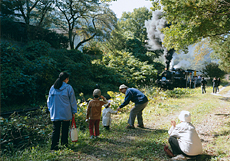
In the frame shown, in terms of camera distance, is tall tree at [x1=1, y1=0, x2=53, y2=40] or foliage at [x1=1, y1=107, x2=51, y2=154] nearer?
foliage at [x1=1, y1=107, x2=51, y2=154]

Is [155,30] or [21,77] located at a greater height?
[155,30]

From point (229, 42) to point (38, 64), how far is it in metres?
18.6

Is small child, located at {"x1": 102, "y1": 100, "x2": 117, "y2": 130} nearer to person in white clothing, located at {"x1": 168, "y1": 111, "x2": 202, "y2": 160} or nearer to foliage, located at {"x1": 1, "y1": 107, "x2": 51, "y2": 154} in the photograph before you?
foliage, located at {"x1": 1, "y1": 107, "x2": 51, "y2": 154}

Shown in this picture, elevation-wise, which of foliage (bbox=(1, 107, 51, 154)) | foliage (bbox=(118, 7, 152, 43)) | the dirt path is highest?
foliage (bbox=(118, 7, 152, 43))

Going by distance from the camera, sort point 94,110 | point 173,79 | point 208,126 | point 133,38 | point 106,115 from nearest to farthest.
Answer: point 94,110 < point 106,115 < point 208,126 < point 173,79 < point 133,38

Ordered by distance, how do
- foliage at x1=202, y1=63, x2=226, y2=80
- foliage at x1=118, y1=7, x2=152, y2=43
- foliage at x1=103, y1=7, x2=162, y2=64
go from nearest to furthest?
foliage at x1=103, y1=7, x2=162, y2=64
foliage at x1=202, y1=63, x2=226, y2=80
foliage at x1=118, y1=7, x2=152, y2=43

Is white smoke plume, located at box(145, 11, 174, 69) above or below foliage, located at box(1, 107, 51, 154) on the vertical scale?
above

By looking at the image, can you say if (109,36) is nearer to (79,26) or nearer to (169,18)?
(79,26)

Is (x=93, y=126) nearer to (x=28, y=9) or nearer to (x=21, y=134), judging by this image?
(x=21, y=134)

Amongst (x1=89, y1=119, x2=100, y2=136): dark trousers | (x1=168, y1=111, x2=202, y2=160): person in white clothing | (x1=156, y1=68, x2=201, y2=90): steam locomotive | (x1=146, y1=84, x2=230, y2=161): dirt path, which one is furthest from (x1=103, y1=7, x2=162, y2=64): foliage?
(x1=168, y1=111, x2=202, y2=160): person in white clothing

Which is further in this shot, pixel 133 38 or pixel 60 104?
pixel 133 38

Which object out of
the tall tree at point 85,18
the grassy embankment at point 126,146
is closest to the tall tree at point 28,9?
the tall tree at point 85,18

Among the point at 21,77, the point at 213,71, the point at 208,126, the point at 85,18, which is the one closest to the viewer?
the point at 208,126

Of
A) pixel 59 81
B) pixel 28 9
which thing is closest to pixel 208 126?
pixel 59 81
